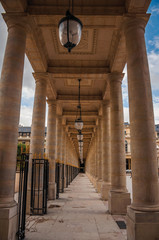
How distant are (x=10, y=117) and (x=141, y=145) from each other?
171 inches

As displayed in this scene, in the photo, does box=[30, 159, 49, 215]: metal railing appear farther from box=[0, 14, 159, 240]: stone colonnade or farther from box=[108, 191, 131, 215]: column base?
box=[108, 191, 131, 215]: column base

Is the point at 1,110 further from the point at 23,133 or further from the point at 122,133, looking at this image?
the point at 23,133

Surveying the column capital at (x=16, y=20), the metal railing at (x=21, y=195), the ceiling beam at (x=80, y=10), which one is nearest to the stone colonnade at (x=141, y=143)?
the ceiling beam at (x=80, y=10)

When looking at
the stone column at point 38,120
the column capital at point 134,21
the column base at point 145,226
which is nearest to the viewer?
the column base at point 145,226

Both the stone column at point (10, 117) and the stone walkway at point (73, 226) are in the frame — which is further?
the stone walkway at point (73, 226)

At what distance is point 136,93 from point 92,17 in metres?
3.85

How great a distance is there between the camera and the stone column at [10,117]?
5.69 metres

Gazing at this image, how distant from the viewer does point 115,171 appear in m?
10.2

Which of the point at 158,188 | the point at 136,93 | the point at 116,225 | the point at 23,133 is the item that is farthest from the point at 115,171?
the point at 23,133

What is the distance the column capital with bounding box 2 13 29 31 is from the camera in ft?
24.5

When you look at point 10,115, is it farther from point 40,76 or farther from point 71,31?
point 40,76

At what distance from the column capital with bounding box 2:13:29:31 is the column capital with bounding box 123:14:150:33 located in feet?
12.8

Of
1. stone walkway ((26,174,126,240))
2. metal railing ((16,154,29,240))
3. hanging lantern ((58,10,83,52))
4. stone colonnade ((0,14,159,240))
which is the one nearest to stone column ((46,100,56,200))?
stone walkway ((26,174,126,240))

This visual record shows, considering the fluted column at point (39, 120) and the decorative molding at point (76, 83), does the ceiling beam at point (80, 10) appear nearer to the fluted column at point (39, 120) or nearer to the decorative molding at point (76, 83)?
the fluted column at point (39, 120)
